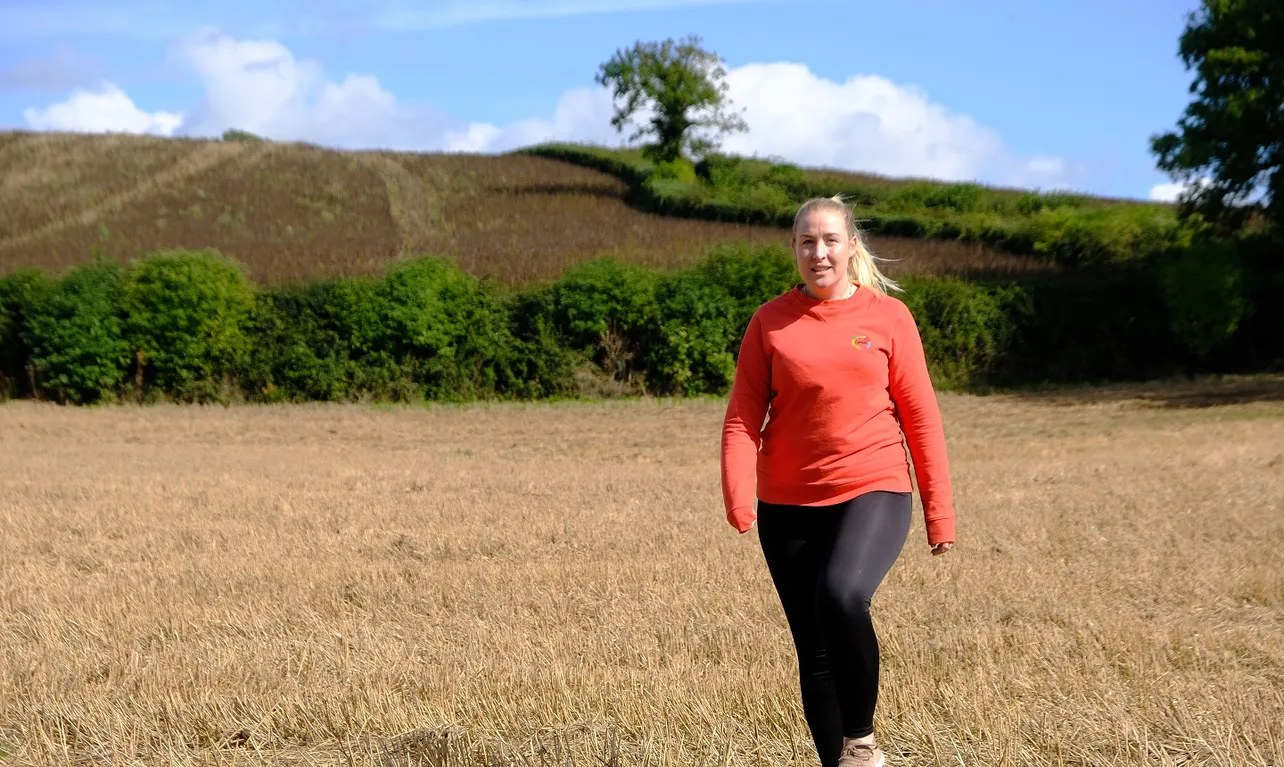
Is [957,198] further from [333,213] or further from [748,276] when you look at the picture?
[333,213]

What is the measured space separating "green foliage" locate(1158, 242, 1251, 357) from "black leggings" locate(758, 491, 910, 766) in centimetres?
2982

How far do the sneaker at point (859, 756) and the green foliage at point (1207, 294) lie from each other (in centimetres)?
2999

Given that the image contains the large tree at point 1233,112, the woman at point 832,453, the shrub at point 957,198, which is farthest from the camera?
the shrub at point 957,198

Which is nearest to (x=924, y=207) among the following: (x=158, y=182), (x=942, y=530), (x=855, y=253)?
(x=158, y=182)

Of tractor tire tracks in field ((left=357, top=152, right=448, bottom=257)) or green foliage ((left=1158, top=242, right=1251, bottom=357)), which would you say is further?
tractor tire tracks in field ((left=357, top=152, right=448, bottom=257))

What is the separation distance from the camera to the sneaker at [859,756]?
161 inches

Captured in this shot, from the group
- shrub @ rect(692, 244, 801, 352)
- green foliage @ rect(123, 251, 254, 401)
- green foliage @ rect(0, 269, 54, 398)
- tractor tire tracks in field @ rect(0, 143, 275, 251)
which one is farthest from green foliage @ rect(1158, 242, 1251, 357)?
tractor tire tracks in field @ rect(0, 143, 275, 251)

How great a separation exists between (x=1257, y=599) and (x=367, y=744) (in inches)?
221

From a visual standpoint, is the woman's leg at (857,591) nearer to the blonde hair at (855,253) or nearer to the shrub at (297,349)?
the blonde hair at (855,253)

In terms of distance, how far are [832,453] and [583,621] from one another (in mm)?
3175

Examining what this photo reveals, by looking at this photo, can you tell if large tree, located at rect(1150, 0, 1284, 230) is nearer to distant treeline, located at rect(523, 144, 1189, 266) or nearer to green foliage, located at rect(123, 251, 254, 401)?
distant treeline, located at rect(523, 144, 1189, 266)

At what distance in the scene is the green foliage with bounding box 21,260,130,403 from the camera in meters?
29.2

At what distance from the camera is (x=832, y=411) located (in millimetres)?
4129

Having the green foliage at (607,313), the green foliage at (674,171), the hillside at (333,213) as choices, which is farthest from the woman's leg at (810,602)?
the green foliage at (674,171)
